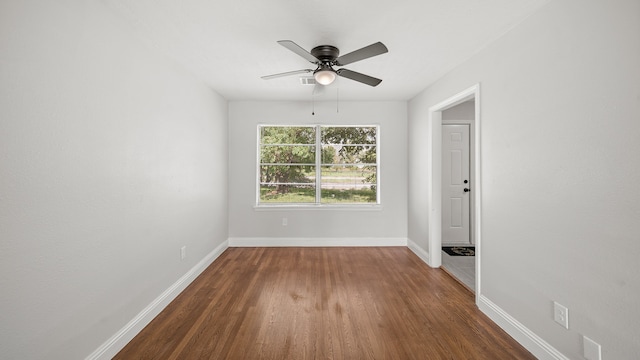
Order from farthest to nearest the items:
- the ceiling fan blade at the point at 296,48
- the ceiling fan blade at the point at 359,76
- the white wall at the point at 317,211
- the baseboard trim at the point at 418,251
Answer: the white wall at the point at 317,211
the baseboard trim at the point at 418,251
the ceiling fan blade at the point at 359,76
the ceiling fan blade at the point at 296,48

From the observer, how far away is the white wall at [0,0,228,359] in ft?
4.48

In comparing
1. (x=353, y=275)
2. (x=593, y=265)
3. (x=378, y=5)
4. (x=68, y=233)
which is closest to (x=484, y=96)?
(x=378, y=5)

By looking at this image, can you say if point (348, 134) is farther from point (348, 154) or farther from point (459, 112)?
point (459, 112)

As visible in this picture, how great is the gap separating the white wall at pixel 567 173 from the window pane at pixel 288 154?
281 cm

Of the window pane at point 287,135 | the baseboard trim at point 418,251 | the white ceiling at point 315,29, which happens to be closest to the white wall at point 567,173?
the white ceiling at point 315,29

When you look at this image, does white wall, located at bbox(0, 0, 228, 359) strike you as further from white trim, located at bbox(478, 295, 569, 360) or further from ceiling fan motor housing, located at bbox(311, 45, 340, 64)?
white trim, located at bbox(478, 295, 569, 360)

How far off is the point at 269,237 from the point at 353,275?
1.78 metres

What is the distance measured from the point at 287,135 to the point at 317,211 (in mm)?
1400

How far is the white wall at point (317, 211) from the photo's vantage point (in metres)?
4.70

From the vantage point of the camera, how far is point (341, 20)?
2152mm

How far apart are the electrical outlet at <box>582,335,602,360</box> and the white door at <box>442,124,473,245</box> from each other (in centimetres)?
338

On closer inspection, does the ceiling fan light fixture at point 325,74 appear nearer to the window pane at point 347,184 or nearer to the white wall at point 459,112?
the window pane at point 347,184

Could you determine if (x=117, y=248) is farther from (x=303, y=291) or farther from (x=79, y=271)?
(x=303, y=291)

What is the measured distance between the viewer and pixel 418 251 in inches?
167
